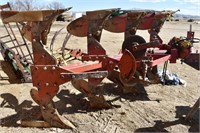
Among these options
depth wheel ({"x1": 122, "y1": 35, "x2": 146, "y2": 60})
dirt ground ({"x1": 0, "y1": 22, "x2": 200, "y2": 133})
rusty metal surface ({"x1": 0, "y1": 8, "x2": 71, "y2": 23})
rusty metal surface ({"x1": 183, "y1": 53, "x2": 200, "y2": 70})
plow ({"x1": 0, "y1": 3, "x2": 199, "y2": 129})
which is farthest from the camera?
rusty metal surface ({"x1": 183, "y1": 53, "x2": 200, "y2": 70})

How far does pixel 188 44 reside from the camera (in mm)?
5250

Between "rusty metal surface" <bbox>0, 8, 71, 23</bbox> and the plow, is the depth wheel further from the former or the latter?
"rusty metal surface" <bbox>0, 8, 71, 23</bbox>

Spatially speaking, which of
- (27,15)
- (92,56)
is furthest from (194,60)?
(27,15)

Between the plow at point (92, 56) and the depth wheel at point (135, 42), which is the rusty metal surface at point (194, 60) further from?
the depth wheel at point (135, 42)

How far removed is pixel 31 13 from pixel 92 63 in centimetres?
130

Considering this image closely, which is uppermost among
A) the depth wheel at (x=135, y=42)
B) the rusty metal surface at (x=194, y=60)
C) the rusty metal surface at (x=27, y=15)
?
the rusty metal surface at (x=27, y=15)

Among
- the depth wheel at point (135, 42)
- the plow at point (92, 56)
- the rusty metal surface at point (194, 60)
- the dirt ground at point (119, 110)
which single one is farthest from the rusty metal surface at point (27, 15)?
the rusty metal surface at point (194, 60)

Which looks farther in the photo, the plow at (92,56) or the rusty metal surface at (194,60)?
the rusty metal surface at (194,60)

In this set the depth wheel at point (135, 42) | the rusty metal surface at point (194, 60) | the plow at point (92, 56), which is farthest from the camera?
the rusty metal surface at point (194, 60)

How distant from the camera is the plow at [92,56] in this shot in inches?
156

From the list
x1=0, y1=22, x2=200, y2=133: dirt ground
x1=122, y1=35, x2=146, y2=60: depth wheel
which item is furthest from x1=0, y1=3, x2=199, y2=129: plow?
x1=0, y1=22, x2=200, y2=133: dirt ground

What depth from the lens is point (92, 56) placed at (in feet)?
15.4

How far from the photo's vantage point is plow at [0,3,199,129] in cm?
397

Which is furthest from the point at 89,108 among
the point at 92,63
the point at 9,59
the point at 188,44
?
the point at 9,59
